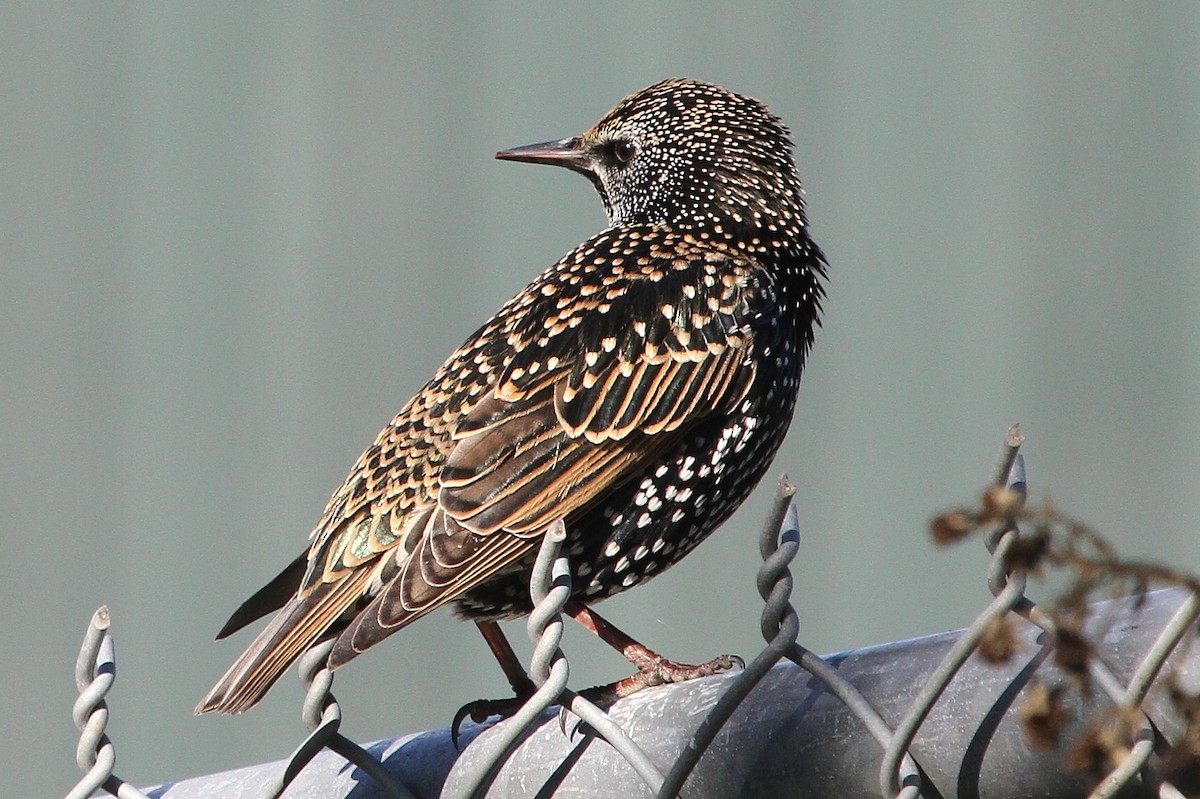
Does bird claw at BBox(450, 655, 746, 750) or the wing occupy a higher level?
the wing

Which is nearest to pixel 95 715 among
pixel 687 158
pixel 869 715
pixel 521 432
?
pixel 869 715

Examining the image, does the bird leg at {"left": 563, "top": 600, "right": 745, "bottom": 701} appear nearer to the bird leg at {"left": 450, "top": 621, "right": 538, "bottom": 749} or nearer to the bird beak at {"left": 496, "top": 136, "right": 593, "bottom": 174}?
the bird leg at {"left": 450, "top": 621, "right": 538, "bottom": 749}

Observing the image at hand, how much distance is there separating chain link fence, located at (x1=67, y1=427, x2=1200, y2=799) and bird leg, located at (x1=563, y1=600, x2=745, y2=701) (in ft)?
1.64

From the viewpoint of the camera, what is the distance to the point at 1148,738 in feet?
Answer: 3.05

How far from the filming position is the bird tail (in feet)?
6.33

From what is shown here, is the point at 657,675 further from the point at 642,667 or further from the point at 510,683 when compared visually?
the point at 510,683

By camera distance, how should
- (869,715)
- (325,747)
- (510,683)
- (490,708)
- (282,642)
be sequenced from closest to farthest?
(869,715)
(325,747)
(282,642)
(490,708)
(510,683)

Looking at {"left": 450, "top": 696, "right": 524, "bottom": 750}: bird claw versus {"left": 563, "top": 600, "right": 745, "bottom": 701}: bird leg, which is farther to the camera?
{"left": 450, "top": 696, "right": 524, "bottom": 750}: bird claw

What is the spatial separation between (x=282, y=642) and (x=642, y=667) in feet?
1.72

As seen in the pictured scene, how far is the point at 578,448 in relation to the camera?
7.45 ft

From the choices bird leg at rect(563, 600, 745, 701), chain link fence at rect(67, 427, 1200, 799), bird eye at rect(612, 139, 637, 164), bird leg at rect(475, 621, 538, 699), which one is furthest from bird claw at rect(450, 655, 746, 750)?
bird eye at rect(612, 139, 637, 164)

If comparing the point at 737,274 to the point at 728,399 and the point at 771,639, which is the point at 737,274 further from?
the point at 771,639

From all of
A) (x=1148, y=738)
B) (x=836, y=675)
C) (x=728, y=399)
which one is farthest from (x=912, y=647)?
(x=728, y=399)

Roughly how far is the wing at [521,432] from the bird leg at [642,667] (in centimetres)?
20
